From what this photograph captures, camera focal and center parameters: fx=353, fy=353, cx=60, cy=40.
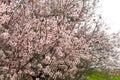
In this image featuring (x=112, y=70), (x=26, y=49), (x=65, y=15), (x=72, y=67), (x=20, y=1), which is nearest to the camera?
(x=26, y=49)

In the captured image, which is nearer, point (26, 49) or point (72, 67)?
point (26, 49)

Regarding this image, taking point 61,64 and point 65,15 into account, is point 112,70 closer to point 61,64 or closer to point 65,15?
point 65,15

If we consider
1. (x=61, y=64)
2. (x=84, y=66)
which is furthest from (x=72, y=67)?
(x=84, y=66)

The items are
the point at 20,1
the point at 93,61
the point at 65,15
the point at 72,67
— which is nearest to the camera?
the point at 20,1

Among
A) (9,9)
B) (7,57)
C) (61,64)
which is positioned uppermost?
(9,9)

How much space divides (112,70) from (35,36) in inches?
485

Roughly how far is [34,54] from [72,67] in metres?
4.35

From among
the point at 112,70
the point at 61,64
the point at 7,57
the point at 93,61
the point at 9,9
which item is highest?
the point at 9,9

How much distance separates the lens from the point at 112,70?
26375mm

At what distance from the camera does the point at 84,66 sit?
21984 millimetres

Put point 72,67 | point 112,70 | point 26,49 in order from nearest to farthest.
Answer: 1. point 26,49
2. point 72,67
3. point 112,70

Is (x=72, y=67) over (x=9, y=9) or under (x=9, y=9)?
under

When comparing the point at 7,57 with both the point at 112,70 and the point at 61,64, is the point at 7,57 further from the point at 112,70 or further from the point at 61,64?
the point at 112,70

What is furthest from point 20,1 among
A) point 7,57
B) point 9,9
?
point 7,57
